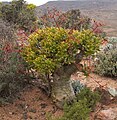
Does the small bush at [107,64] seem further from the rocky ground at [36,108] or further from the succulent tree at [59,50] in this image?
the succulent tree at [59,50]

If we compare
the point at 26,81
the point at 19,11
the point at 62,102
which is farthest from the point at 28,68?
the point at 19,11

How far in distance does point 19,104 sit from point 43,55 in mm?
1330

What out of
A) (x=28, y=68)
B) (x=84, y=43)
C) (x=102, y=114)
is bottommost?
(x=102, y=114)

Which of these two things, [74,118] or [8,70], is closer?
[74,118]

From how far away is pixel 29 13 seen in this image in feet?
58.5

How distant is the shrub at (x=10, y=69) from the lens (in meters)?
8.31

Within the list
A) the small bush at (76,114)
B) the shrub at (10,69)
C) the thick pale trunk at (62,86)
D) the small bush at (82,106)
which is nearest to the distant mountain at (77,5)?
the shrub at (10,69)

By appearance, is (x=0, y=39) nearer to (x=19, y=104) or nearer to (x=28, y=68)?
(x=28, y=68)

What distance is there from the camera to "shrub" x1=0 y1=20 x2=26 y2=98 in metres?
8.31

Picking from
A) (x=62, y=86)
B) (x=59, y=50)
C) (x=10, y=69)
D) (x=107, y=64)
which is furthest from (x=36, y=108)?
(x=107, y=64)

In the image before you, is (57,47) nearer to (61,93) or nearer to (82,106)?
(61,93)

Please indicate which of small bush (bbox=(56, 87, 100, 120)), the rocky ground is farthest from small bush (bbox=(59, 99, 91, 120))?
the rocky ground

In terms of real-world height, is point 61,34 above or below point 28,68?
above

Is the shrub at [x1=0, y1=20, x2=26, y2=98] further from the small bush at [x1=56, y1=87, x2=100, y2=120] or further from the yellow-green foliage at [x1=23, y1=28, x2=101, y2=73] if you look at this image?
the small bush at [x1=56, y1=87, x2=100, y2=120]
